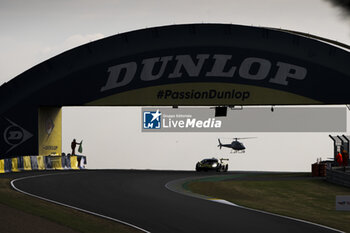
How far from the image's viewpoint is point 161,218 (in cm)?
1794

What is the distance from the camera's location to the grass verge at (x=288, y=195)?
21.2 m

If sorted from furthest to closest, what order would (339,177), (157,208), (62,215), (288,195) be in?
1. (339,177)
2. (288,195)
3. (157,208)
4. (62,215)

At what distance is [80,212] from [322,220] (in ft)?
22.8

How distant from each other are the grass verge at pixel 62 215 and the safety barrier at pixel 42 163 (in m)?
15.8

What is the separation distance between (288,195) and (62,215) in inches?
517

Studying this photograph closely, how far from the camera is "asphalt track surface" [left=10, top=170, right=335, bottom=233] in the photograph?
55.0 ft

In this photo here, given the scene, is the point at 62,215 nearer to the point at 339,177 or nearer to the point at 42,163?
the point at 339,177

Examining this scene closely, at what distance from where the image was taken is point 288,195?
2875 cm

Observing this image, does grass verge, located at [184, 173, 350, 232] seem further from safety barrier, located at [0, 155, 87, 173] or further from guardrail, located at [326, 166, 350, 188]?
safety barrier, located at [0, 155, 87, 173]

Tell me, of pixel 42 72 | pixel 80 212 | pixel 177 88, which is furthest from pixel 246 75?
pixel 80 212

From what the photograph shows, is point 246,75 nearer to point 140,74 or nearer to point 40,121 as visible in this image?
point 140,74

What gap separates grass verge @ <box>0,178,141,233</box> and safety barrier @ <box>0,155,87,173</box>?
621 inches

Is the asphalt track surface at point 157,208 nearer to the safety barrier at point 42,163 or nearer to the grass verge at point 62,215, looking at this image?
the grass verge at point 62,215

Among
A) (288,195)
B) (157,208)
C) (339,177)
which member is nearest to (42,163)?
(339,177)
